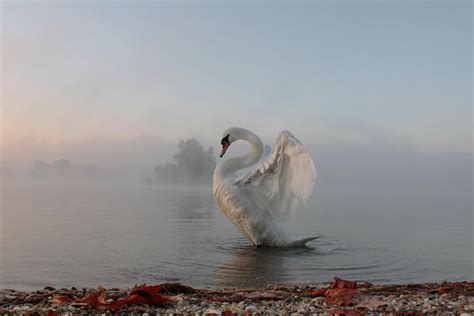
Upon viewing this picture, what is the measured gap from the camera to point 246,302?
7043mm

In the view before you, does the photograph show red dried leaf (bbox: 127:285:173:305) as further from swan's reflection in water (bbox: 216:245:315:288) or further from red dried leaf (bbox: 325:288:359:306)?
swan's reflection in water (bbox: 216:245:315:288)

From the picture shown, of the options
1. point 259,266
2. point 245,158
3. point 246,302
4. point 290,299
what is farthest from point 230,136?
point 246,302

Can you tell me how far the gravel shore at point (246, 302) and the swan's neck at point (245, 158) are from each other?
275 inches

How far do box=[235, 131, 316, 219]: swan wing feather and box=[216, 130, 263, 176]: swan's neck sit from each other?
0.73 m

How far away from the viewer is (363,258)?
12570mm

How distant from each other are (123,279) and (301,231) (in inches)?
352

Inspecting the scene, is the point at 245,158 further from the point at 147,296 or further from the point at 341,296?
the point at 147,296

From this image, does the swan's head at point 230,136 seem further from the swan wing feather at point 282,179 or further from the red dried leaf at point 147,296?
the red dried leaf at point 147,296

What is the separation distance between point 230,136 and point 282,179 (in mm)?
2748

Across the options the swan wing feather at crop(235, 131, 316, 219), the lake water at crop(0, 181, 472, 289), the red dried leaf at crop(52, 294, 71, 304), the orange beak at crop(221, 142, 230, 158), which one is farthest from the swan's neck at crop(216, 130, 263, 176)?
the red dried leaf at crop(52, 294, 71, 304)

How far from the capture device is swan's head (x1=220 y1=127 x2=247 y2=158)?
51.9ft

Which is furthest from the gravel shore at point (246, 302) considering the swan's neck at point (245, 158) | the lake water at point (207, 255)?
the swan's neck at point (245, 158)

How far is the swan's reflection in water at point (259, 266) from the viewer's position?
10.0 meters

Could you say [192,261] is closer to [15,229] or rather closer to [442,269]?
[442,269]
